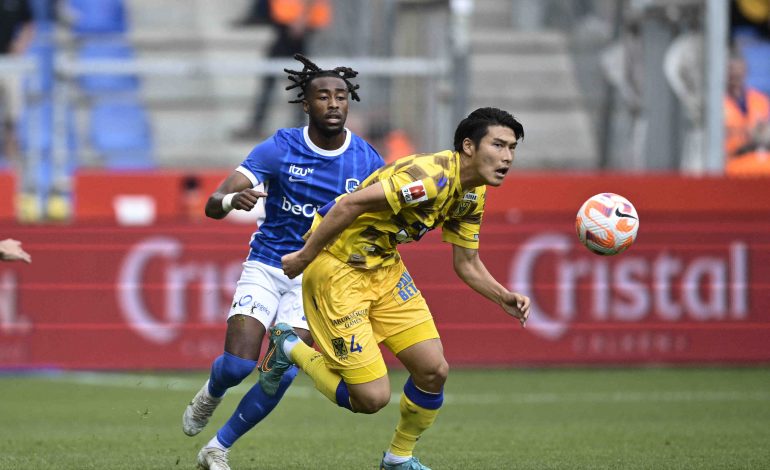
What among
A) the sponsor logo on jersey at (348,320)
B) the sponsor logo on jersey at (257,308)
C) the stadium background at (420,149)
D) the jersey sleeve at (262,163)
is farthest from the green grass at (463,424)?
the jersey sleeve at (262,163)

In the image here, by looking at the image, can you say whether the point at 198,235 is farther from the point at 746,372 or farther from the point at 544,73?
the point at 544,73

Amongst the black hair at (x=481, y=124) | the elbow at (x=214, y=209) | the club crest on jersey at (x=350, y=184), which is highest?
the black hair at (x=481, y=124)

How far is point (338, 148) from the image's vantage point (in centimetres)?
795

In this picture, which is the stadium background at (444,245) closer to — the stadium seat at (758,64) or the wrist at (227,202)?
the stadium seat at (758,64)

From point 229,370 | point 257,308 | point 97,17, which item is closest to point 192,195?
point 97,17

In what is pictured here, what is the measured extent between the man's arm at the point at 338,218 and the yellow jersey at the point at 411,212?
63 millimetres

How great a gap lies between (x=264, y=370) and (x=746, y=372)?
305 inches

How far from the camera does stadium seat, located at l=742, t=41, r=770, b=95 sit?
19891 mm

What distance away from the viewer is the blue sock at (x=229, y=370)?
25.5 ft

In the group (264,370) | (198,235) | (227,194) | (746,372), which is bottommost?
(746,372)

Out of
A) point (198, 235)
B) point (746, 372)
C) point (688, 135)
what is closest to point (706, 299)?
point (746, 372)

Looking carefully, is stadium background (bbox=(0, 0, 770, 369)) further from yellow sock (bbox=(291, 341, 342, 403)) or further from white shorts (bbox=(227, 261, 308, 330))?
yellow sock (bbox=(291, 341, 342, 403))

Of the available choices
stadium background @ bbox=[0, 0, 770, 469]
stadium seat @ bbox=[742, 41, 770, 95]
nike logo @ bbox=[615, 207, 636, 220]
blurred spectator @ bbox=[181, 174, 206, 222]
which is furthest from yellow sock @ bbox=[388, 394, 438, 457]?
stadium seat @ bbox=[742, 41, 770, 95]

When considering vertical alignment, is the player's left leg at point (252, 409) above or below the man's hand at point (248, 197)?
below
